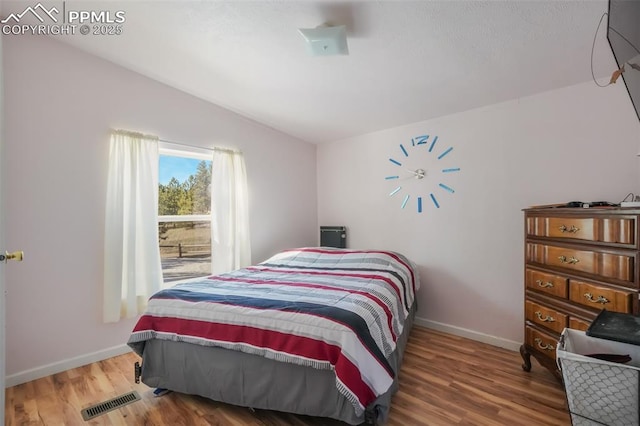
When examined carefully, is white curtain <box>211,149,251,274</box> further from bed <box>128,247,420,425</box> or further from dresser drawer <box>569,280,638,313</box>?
dresser drawer <box>569,280,638,313</box>

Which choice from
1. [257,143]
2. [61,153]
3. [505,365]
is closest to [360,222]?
[257,143]

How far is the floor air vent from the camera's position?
172 cm

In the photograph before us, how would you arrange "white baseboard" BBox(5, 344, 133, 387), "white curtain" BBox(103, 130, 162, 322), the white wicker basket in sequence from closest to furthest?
the white wicker basket → "white baseboard" BBox(5, 344, 133, 387) → "white curtain" BBox(103, 130, 162, 322)

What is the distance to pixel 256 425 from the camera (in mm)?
1616

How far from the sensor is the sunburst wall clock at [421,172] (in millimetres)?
2896

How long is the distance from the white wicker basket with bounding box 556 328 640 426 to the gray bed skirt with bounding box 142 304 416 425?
81 cm

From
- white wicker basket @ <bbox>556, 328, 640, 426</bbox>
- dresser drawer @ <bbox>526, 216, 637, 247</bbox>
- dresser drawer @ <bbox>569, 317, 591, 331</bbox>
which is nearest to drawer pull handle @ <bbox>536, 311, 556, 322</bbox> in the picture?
dresser drawer @ <bbox>569, 317, 591, 331</bbox>

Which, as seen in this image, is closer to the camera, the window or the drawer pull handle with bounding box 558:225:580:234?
the drawer pull handle with bounding box 558:225:580:234

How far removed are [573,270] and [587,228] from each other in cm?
27

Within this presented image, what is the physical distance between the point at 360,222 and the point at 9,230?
3.13 meters

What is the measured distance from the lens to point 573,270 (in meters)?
1.71

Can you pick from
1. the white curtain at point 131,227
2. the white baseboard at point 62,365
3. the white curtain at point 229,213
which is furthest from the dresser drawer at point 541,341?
the white baseboard at point 62,365

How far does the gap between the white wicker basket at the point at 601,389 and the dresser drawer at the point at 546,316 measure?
0.72 m

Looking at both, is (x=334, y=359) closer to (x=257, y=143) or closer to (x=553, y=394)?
(x=553, y=394)
